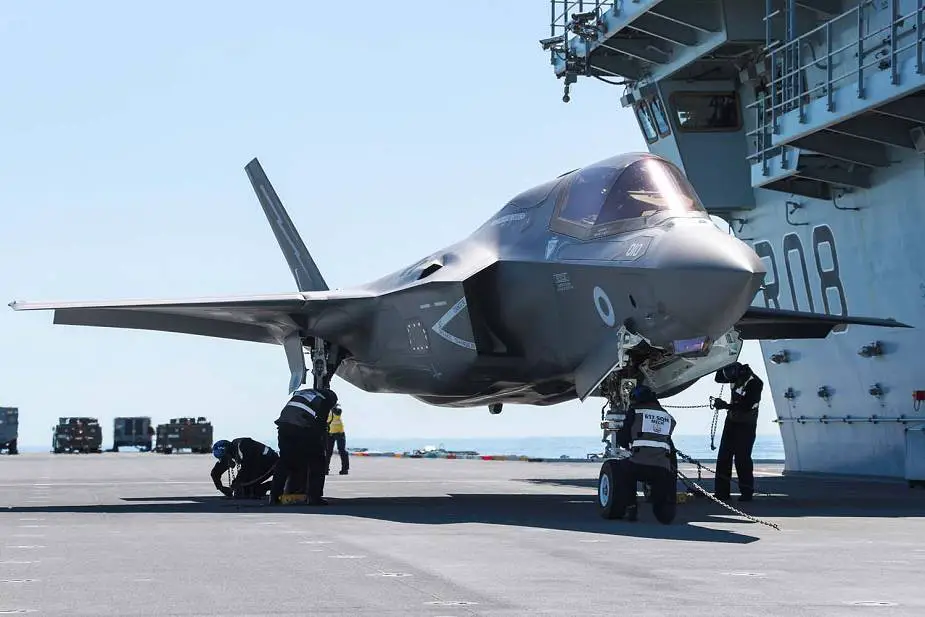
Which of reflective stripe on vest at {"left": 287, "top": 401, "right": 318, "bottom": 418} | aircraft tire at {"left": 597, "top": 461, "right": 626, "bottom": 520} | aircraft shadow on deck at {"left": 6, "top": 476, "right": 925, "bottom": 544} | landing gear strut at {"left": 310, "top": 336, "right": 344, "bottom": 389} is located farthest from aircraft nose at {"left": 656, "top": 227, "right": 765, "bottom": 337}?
landing gear strut at {"left": 310, "top": 336, "right": 344, "bottom": 389}

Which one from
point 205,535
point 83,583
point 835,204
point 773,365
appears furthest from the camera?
point 773,365

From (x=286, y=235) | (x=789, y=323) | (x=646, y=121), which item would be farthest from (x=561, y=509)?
(x=646, y=121)

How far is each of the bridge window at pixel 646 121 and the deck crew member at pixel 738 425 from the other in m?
10.6

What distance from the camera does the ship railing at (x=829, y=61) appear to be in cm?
1750

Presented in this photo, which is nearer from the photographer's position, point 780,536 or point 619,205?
point 780,536

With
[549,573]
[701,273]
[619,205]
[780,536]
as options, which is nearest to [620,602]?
[549,573]

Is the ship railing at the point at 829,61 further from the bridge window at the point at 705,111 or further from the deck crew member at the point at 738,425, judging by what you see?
the deck crew member at the point at 738,425

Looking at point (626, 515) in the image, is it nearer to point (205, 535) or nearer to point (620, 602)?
point (205, 535)

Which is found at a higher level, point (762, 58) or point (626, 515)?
point (762, 58)

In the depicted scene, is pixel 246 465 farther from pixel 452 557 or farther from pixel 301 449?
pixel 452 557

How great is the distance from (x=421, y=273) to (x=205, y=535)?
6.02 metres

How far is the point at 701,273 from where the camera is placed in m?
11.7

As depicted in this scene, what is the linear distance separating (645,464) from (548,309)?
2.58 meters

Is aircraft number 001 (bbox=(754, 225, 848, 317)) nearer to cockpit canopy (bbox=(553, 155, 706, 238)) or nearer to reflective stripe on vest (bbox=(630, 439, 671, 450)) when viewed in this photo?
cockpit canopy (bbox=(553, 155, 706, 238))
